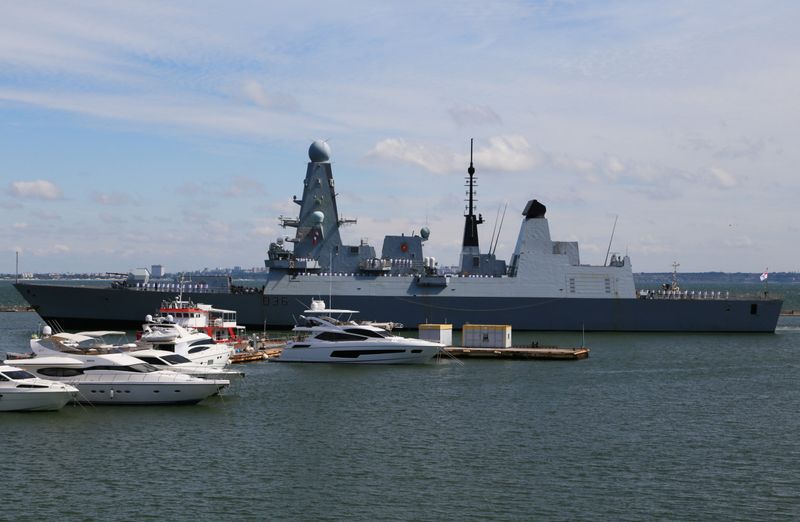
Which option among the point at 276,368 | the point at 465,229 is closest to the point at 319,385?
the point at 276,368

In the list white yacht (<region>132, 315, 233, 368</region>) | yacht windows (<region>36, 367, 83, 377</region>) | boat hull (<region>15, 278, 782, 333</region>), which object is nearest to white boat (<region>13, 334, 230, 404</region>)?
yacht windows (<region>36, 367, 83, 377</region>)

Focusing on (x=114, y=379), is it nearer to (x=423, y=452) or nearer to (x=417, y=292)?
(x=423, y=452)

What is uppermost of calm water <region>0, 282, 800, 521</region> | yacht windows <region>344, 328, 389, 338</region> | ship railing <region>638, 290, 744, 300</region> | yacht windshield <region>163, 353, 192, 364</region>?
ship railing <region>638, 290, 744, 300</region>

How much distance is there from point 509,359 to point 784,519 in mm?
28753

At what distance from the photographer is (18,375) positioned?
30.0 metres

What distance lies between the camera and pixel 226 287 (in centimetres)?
6119

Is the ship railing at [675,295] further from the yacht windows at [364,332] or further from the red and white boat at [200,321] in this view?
the red and white boat at [200,321]

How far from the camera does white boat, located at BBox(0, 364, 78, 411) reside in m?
29.5

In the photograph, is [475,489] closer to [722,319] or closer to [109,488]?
[109,488]

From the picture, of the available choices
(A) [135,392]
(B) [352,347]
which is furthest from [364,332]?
(A) [135,392]

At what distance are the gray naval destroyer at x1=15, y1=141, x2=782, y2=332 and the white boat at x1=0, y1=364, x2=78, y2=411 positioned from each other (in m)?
28.7

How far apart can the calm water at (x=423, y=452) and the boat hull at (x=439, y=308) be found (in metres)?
20.5

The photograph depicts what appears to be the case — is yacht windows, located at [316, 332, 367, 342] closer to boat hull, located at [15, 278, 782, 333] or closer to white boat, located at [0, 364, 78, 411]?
boat hull, located at [15, 278, 782, 333]

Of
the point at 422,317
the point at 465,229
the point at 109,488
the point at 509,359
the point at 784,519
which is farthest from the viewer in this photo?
the point at 465,229
